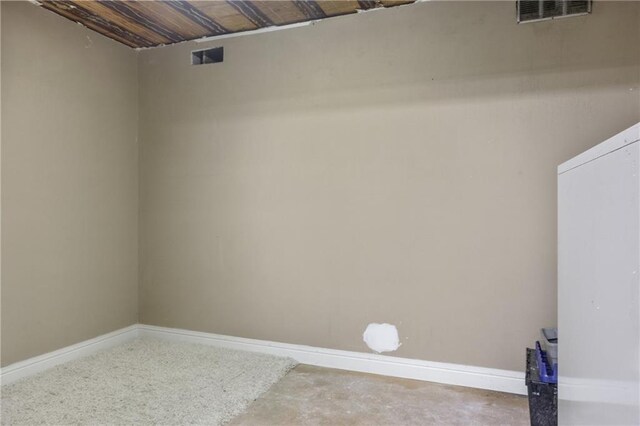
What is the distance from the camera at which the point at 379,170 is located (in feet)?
8.54

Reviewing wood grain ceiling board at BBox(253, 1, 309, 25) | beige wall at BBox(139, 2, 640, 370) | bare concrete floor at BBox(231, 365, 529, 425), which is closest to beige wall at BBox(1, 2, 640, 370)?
beige wall at BBox(139, 2, 640, 370)

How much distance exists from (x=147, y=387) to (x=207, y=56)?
231cm

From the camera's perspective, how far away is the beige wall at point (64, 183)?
240 cm

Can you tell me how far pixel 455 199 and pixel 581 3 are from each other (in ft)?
4.06

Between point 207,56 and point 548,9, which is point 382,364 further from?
point 207,56

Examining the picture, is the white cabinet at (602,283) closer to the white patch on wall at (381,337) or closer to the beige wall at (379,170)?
the beige wall at (379,170)

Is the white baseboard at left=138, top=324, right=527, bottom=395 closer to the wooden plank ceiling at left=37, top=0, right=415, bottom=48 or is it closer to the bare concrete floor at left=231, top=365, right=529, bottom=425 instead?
the bare concrete floor at left=231, top=365, right=529, bottom=425

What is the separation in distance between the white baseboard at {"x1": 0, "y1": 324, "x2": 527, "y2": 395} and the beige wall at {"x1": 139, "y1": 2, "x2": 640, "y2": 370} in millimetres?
69

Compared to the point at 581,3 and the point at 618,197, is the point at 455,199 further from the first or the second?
the point at 618,197

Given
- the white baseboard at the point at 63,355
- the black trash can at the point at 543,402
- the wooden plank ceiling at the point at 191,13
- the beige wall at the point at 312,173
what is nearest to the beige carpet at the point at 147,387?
the white baseboard at the point at 63,355

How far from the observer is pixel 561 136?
7.39 ft

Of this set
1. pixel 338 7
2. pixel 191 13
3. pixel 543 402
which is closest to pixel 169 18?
pixel 191 13

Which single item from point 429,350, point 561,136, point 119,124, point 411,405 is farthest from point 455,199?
point 119,124

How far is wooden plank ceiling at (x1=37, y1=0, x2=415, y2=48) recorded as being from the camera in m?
2.46
